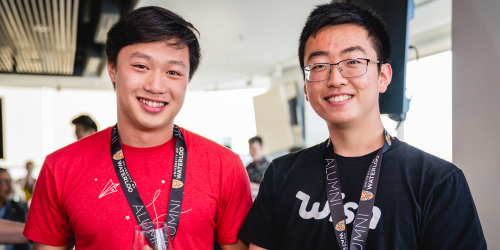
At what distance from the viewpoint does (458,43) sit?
1.67m

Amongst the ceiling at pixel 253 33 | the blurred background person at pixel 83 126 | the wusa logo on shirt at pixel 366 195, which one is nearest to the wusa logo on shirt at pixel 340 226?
the wusa logo on shirt at pixel 366 195

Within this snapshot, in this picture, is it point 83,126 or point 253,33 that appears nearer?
point 83,126

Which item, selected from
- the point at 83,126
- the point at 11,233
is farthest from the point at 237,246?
the point at 83,126

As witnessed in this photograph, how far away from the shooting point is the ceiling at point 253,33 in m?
4.80

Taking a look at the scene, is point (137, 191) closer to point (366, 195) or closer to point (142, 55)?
point (142, 55)

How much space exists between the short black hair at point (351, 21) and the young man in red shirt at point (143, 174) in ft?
1.72

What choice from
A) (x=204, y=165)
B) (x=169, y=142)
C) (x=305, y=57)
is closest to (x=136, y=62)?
(x=169, y=142)

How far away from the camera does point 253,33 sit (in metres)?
6.06

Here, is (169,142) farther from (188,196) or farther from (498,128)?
(498,128)

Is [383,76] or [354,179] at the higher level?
[383,76]

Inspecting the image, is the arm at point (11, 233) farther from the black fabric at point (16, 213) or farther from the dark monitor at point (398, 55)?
the black fabric at point (16, 213)

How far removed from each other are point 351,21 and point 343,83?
0.27 m

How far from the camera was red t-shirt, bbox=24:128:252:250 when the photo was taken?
1.34 metres

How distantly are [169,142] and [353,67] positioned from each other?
0.83 m
